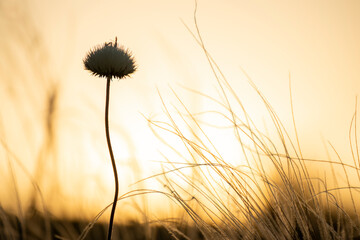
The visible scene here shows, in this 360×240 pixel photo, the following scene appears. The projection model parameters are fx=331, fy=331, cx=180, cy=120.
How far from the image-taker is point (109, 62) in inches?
49.0

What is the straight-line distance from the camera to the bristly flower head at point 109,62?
1243 mm

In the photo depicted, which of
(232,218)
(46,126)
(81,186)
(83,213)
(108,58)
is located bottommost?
(232,218)

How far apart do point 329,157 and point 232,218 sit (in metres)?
0.64

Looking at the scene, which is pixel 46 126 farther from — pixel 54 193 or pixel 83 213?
pixel 83 213

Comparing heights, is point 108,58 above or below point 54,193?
above

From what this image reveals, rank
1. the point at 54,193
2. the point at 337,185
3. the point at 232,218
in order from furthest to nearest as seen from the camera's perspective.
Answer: the point at 54,193 < the point at 337,185 < the point at 232,218

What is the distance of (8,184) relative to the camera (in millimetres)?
1514

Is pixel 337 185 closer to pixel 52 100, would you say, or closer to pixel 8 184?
pixel 52 100

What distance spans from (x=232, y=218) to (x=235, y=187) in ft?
0.32

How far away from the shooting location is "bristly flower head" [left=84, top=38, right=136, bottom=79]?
48.9 inches

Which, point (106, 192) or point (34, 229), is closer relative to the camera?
point (34, 229)

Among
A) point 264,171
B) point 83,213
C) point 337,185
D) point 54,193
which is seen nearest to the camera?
point 264,171

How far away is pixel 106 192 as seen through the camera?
5.95ft

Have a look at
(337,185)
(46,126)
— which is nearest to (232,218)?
(337,185)
